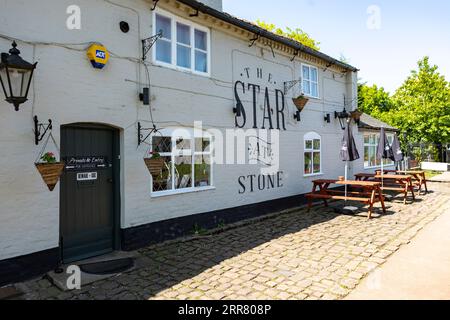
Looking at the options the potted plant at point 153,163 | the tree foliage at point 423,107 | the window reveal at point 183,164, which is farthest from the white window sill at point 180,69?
the tree foliage at point 423,107

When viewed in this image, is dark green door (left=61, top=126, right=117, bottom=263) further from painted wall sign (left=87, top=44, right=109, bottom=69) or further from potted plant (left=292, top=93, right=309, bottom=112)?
potted plant (left=292, top=93, right=309, bottom=112)

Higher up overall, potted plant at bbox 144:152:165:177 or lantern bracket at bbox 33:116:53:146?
lantern bracket at bbox 33:116:53:146

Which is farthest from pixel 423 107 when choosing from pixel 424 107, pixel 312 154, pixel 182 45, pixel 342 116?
pixel 182 45

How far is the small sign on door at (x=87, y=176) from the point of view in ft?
18.5

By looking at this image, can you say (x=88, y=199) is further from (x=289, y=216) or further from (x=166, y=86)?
(x=289, y=216)

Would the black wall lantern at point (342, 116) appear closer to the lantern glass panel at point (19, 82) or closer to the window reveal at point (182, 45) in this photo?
the window reveal at point (182, 45)

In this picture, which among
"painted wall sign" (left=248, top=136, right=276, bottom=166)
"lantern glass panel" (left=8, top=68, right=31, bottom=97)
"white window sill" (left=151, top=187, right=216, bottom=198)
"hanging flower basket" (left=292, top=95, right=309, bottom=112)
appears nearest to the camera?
"lantern glass panel" (left=8, top=68, right=31, bottom=97)

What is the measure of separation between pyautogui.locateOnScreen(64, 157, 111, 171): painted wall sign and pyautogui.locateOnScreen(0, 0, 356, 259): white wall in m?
0.39

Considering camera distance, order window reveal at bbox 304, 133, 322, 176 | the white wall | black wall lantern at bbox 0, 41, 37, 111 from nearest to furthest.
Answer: black wall lantern at bbox 0, 41, 37, 111 → the white wall → window reveal at bbox 304, 133, 322, 176

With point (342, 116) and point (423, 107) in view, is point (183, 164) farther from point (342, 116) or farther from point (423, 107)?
point (423, 107)

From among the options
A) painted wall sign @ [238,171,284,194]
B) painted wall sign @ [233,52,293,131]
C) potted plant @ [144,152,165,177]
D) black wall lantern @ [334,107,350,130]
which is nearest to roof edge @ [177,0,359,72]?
painted wall sign @ [233,52,293,131]

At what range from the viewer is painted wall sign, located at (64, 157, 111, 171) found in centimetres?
550

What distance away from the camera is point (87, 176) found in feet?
18.9
